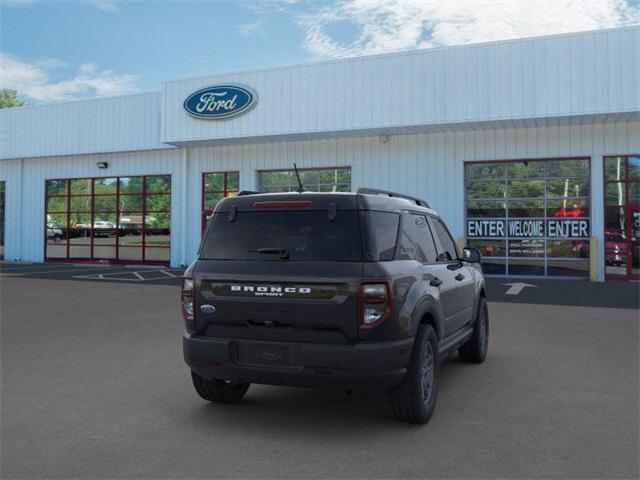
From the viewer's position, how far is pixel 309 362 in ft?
13.8

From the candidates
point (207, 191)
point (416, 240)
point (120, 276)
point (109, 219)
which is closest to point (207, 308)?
point (416, 240)

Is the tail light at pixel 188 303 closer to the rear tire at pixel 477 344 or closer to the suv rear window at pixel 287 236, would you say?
the suv rear window at pixel 287 236


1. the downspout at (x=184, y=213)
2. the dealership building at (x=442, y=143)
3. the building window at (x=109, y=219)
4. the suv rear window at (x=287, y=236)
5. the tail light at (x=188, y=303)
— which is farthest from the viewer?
the building window at (x=109, y=219)

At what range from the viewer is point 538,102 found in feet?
53.2

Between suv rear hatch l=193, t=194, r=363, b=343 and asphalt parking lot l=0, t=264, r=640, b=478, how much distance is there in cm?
81

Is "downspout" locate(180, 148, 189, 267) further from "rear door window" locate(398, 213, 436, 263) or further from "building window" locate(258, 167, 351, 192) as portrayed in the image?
"rear door window" locate(398, 213, 436, 263)

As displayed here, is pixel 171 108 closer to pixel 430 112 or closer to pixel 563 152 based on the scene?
pixel 430 112

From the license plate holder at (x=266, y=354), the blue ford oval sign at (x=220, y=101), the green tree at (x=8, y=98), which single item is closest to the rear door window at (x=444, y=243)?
the license plate holder at (x=266, y=354)

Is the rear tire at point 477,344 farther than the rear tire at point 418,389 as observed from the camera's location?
Yes

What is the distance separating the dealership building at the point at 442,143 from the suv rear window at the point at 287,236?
1344 cm

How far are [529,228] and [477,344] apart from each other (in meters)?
12.5

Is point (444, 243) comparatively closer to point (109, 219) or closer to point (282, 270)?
point (282, 270)

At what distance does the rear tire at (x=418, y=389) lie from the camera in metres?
4.47

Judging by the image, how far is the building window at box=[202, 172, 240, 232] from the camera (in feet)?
72.4
